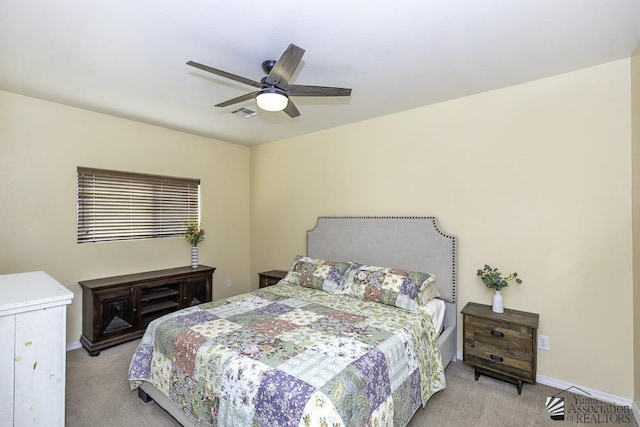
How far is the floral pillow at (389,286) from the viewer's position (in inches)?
107

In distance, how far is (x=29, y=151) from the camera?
3066mm

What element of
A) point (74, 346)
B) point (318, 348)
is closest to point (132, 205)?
point (74, 346)

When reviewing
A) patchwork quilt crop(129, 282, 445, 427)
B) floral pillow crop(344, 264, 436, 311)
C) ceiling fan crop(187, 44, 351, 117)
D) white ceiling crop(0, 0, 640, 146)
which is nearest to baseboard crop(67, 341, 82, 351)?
patchwork quilt crop(129, 282, 445, 427)

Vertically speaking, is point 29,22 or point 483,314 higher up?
point 29,22

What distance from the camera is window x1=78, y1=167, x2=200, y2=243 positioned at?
11.4 ft

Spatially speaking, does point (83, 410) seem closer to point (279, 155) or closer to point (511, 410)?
point (511, 410)

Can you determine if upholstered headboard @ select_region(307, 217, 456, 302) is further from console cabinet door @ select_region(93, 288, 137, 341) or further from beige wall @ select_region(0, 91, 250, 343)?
console cabinet door @ select_region(93, 288, 137, 341)

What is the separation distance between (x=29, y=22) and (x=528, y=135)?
375cm

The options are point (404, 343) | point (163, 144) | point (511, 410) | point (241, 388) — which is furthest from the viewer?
point (163, 144)

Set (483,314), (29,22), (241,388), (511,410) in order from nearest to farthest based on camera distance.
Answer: (241,388) → (29,22) → (511,410) → (483,314)

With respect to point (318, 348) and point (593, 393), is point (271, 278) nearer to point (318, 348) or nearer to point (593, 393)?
point (318, 348)

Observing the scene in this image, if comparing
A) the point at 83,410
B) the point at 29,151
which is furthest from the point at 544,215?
the point at 29,151

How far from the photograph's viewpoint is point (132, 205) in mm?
3840

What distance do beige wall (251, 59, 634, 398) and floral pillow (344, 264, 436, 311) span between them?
1.77 feet
